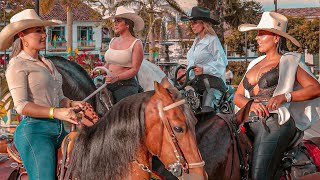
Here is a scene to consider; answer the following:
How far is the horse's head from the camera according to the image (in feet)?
15.3

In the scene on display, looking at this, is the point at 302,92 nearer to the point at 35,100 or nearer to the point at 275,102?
the point at 275,102

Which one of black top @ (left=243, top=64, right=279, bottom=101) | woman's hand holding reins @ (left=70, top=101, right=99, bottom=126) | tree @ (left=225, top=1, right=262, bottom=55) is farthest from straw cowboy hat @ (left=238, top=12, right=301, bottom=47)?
tree @ (left=225, top=1, right=262, bottom=55)

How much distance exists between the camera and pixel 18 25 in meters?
5.72

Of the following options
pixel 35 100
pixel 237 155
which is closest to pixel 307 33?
pixel 237 155

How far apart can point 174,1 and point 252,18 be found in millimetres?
9578

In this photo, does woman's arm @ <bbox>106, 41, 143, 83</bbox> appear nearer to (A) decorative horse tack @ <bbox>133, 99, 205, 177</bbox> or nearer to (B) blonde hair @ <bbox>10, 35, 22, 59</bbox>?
(B) blonde hair @ <bbox>10, 35, 22, 59</bbox>

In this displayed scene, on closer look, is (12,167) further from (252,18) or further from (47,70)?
(252,18)

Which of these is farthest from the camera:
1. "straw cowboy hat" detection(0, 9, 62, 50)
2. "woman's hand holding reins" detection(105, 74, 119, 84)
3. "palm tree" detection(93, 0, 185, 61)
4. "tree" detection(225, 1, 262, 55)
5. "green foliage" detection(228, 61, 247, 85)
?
"green foliage" detection(228, 61, 247, 85)

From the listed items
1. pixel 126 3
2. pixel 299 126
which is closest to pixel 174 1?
pixel 126 3

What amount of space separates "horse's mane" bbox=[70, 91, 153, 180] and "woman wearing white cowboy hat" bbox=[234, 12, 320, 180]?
184 cm

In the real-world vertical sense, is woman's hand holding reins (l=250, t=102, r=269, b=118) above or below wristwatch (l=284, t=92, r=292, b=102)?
below

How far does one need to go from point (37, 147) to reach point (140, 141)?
1.08 metres

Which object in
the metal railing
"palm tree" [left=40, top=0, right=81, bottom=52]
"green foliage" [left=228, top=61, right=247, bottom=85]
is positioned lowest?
"green foliage" [left=228, top=61, right=247, bottom=85]

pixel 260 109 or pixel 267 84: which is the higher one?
pixel 267 84
